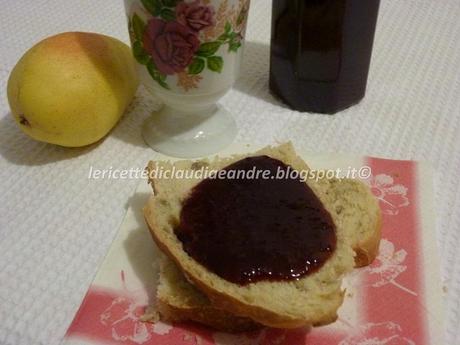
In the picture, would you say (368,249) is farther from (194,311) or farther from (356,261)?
(194,311)

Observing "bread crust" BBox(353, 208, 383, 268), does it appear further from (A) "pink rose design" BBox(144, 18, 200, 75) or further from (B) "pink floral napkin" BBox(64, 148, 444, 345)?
(A) "pink rose design" BBox(144, 18, 200, 75)

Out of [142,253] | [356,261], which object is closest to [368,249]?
[356,261]

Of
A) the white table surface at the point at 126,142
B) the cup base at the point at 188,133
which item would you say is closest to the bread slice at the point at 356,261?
the white table surface at the point at 126,142

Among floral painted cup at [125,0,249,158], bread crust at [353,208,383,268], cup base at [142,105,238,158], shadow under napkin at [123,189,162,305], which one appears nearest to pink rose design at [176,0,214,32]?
floral painted cup at [125,0,249,158]

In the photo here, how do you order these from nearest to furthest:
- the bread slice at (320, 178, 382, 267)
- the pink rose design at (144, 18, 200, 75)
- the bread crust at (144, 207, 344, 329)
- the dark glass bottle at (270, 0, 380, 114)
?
the bread crust at (144, 207, 344, 329) → the bread slice at (320, 178, 382, 267) → the pink rose design at (144, 18, 200, 75) → the dark glass bottle at (270, 0, 380, 114)

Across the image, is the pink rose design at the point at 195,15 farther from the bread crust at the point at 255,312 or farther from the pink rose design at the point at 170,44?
the bread crust at the point at 255,312

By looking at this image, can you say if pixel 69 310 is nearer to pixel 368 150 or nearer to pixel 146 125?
pixel 146 125
